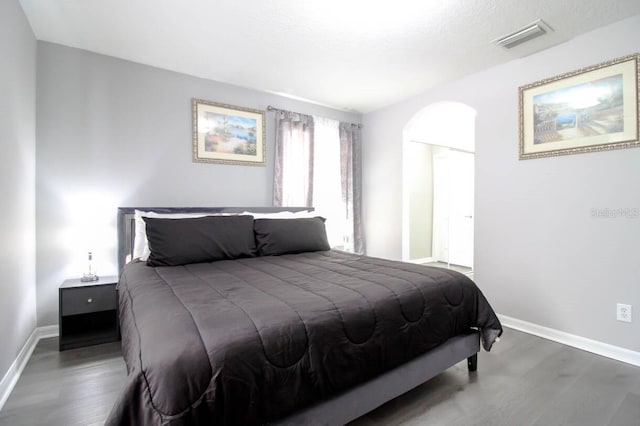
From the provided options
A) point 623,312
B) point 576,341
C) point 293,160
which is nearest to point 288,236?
point 293,160

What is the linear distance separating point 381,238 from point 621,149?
2676mm

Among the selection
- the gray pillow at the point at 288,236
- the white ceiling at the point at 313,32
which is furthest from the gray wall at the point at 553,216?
the gray pillow at the point at 288,236

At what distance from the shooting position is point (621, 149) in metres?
2.34

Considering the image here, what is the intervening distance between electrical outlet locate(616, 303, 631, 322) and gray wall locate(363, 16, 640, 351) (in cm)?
4

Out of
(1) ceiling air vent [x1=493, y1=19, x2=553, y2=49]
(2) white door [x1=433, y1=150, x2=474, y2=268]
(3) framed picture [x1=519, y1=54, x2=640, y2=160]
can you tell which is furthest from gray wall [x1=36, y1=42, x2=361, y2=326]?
(2) white door [x1=433, y1=150, x2=474, y2=268]

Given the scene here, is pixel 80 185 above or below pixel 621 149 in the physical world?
below

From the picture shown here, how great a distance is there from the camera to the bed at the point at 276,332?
3.22ft

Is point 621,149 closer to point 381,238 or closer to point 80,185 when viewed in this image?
point 381,238

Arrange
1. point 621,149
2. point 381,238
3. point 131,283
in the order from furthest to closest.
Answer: point 381,238 < point 621,149 < point 131,283

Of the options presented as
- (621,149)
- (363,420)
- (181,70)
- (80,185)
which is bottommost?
(363,420)

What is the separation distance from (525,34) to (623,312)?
2.27m

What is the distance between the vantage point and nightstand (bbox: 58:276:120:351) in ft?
7.75

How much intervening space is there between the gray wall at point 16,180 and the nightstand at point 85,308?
0.23 metres

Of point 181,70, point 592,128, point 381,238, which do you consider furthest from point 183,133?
Result: point 592,128
